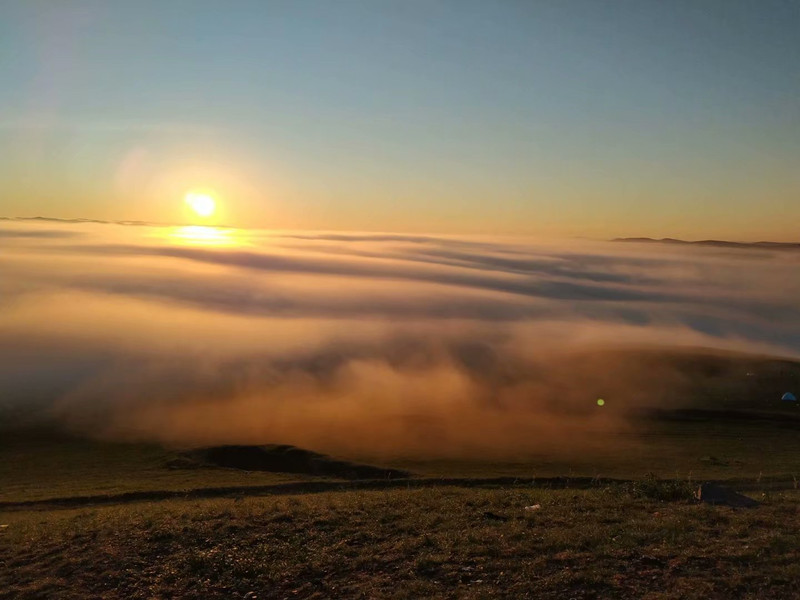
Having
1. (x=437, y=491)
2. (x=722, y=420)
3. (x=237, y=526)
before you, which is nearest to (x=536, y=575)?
(x=237, y=526)

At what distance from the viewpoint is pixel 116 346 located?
4008 inches

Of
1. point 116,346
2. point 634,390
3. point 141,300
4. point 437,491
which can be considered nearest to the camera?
point 437,491

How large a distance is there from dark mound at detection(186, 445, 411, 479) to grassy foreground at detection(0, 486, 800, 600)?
25.3 meters

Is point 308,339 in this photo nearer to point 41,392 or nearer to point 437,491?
point 41,392

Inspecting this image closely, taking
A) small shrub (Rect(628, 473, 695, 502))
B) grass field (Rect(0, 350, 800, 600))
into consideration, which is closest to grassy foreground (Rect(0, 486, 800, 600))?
grass field (Rect(0, 350, 800, 600))

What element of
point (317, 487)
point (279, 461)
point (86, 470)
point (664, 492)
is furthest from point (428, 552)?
point (86, 470)

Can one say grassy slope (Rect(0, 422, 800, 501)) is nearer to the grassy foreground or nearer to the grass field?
the grass field

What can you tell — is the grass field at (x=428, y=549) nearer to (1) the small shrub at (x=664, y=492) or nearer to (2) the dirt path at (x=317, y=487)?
(1) the small shrub at (x=664, y=492)

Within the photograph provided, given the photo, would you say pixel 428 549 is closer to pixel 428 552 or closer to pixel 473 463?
pixel 428 552

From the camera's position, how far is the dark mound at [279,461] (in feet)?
136

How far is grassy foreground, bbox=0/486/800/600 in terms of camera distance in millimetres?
10445

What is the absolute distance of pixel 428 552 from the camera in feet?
40.4

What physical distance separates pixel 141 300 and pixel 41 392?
4143 inches

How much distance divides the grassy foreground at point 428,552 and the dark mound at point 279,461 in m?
25.3
